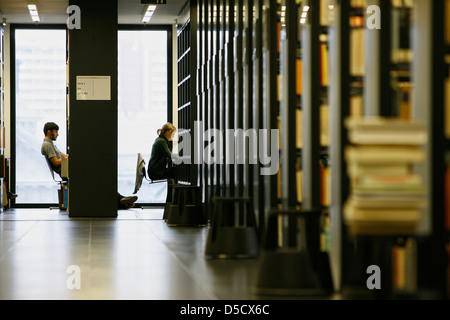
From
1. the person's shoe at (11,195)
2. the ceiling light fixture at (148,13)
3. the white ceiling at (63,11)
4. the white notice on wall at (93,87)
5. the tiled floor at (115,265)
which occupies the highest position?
the white ceiling at (63,11)

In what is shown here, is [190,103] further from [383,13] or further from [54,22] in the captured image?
[383,13]

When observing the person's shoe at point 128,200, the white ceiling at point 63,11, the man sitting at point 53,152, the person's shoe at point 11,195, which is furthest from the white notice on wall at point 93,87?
the person's shoe at point 11,195

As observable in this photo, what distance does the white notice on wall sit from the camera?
9.83 meters

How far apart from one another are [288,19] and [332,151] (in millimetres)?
1265

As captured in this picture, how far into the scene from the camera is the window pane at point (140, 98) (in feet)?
42.1

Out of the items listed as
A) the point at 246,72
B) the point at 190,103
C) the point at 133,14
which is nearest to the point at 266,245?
the point at 246,72

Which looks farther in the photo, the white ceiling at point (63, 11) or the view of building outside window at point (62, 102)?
the view of building outside window at point (62, 102)

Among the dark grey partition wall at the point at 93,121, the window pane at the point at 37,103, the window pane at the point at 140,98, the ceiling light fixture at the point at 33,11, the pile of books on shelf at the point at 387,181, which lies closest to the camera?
the pile of books on shelf at the point at 387,181

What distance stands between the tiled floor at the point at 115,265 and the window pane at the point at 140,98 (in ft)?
14.4

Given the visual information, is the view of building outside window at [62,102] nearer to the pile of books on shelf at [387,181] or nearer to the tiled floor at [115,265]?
the tiled floor at [115,265]

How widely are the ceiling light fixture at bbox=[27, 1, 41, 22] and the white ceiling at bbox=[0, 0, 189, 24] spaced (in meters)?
0.07

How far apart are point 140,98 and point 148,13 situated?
1860mm

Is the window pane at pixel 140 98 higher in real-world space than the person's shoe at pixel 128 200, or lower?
higher

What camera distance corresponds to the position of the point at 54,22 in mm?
12477
